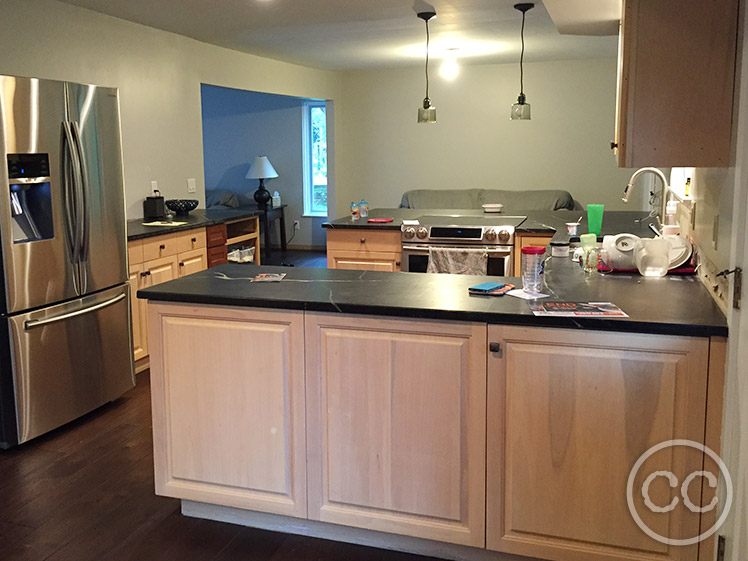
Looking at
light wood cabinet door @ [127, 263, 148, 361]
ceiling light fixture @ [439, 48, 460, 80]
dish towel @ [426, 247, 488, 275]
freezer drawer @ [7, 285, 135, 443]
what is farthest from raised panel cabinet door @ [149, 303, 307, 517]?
ceiling light fixture @ [439, 48, 460, 80]

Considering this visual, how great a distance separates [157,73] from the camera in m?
5.30

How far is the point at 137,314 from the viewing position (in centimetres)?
446

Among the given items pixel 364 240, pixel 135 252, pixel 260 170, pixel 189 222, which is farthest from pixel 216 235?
pixel 260 170

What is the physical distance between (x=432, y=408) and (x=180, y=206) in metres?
3.54

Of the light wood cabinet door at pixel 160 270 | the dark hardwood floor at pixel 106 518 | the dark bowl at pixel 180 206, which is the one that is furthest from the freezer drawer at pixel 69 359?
the dark bowl at pixel 180 206

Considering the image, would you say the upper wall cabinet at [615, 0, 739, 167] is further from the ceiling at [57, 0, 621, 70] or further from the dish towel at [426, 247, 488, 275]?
the dish towel at [426, 247, 488, 275]

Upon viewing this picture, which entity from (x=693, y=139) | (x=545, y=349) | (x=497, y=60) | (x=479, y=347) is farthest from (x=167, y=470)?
(x=497, y=60)

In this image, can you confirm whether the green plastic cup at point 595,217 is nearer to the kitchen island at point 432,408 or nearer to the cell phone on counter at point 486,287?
the kitchen island at point 432,408

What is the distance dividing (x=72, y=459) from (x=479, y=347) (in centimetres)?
216

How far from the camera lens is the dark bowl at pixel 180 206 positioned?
5262 millimetres

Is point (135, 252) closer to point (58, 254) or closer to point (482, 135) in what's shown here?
point (58, 254)

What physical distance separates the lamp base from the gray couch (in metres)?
1.83

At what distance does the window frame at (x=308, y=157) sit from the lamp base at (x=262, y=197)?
71 centimetres

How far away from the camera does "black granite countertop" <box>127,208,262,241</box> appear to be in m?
4.47
